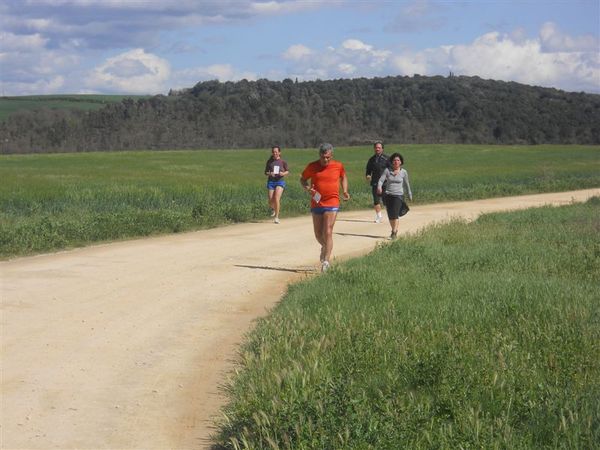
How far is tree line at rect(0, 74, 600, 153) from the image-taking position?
9981 centimetres

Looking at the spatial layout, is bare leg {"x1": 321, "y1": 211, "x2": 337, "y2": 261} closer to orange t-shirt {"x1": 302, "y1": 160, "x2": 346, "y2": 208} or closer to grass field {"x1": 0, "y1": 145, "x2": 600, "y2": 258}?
orange t-shirt {"x1": 302, "y1": 160, "x2": 346, "y2": 208}

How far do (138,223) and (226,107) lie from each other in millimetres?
89974

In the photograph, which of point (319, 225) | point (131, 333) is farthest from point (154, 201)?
point (131, 333)

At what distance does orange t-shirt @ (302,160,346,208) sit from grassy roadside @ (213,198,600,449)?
186 cm

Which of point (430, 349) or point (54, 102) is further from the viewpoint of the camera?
point (54, 102)

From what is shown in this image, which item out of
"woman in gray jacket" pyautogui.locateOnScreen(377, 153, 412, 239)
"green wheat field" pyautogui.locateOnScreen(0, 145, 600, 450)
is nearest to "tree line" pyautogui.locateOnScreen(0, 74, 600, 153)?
"woman in gray jacket" pyautogui.locateOnScreen(377, 153, 412, 239)

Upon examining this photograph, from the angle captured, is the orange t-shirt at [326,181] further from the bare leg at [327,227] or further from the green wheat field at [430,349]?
the green wheat field at [430,349]

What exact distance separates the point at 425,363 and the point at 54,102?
422 feet

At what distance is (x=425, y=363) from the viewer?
6.57m

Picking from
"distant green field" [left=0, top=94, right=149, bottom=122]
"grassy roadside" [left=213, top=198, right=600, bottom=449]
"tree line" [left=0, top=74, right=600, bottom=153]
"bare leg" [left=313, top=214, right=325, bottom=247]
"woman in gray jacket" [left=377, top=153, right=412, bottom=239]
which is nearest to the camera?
"grassy roadside" [left=213, top=198, right=600, bottom=449]

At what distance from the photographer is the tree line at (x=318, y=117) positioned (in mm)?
99812

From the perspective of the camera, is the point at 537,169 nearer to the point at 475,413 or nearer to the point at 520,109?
the point at 475,413

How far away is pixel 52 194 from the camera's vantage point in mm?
24703

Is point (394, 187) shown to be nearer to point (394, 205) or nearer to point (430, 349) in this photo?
point (394, 205)
